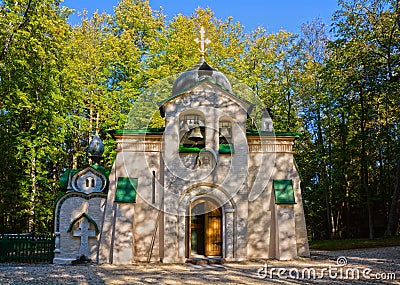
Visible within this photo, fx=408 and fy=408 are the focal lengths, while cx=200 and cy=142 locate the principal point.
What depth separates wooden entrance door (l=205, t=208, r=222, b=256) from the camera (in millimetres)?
14781

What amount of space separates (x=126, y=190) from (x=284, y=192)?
568cm

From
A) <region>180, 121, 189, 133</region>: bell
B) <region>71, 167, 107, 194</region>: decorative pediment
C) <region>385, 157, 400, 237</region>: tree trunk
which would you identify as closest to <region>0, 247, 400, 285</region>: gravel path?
<region>71, 167, 107, 194</region>: decorative pediment

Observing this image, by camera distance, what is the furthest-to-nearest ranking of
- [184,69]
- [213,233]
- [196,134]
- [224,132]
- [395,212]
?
1. [184,69]
2. [395,212]
3. [224,132]
4. [213,233]
5. [196,134]

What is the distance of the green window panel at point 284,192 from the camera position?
1454 cm

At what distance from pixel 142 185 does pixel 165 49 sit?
52.7 ft

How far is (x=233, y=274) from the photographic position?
36.9 ft

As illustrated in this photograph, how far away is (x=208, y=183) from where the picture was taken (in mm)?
14422

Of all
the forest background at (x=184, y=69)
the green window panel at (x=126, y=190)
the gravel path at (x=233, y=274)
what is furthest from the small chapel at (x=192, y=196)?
the forest background at (x=184, y=69)

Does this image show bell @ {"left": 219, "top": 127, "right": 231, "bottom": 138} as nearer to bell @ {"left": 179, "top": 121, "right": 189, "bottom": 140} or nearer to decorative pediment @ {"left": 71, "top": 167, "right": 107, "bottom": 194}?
bell @ {"left": 179, "top": 121, "right": 189, "bottom": 140}

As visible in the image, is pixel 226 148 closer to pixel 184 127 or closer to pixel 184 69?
pixel 184 127

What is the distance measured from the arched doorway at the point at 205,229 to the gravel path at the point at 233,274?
4.36 ft

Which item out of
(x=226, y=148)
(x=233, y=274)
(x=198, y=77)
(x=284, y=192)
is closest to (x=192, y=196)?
(x=226, y=148)

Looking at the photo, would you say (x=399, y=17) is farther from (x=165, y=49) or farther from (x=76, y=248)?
(x=76, y=248)

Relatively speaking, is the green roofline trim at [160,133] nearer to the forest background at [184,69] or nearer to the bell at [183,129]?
the bell at [183,129]
